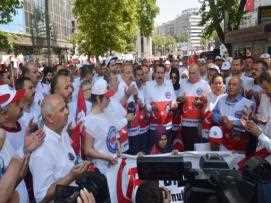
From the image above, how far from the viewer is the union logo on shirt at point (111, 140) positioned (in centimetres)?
604

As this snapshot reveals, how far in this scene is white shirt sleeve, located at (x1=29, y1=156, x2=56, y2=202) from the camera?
414 cm

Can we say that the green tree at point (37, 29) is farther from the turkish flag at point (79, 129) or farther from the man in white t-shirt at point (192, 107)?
the turkish flag at point (79, 129)

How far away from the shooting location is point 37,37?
200ft

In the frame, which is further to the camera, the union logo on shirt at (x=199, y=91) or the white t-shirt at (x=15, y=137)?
the union logo on shirt at (x=199, y=91)

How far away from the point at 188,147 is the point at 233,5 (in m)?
28.4

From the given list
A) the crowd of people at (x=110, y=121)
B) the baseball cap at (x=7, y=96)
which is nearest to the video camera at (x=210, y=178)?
the crowd of people at (x=110, y=121)

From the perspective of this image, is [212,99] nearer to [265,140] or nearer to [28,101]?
[265,140]

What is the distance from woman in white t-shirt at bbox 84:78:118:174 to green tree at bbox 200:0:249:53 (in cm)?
3071

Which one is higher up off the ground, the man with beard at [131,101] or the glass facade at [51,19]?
the glass facade at [51,19]

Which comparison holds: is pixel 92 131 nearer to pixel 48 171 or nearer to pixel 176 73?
pixel 48 171

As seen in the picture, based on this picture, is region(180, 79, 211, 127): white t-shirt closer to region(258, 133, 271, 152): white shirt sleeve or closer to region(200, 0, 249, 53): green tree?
region(258, 133, 271, 152): white shirt sleeve

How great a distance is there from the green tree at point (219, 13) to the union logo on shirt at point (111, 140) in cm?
3072

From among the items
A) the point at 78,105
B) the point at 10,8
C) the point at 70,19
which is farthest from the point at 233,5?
the point at 70,19

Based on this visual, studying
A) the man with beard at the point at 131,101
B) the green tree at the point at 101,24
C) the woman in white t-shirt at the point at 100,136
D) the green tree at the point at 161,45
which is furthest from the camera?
the green tree at the point at 161,45
